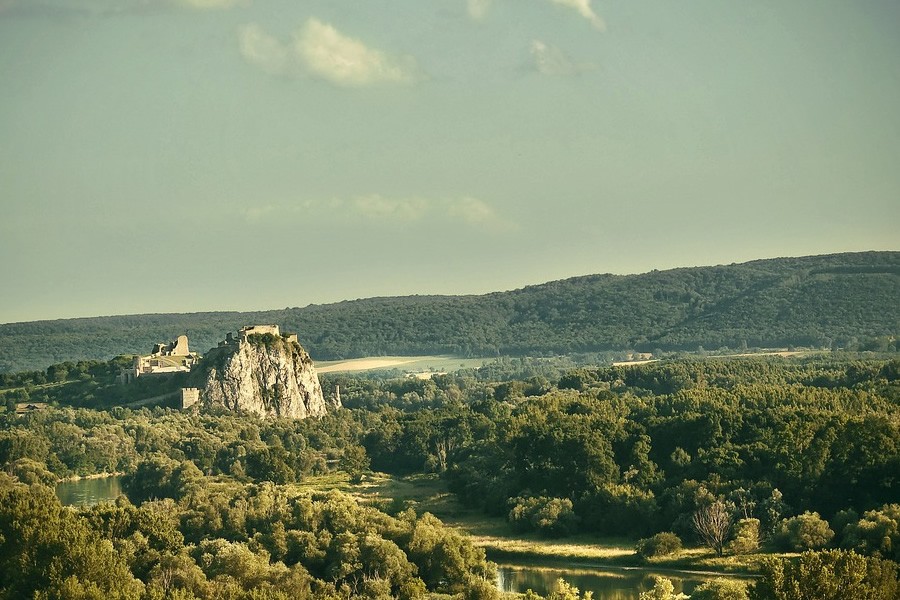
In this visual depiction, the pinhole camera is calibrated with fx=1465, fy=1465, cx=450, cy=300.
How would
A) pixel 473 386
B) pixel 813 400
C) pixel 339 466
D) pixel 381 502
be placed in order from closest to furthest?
pixel 381 502
pixel 813 400
pixel 339 466
pixel 473 386

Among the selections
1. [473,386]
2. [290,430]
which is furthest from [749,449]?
[473,386]

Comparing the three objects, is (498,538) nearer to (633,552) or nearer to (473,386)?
(633,552)

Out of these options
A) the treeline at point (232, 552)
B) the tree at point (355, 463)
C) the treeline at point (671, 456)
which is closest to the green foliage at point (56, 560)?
the treeline at point (232, 552)

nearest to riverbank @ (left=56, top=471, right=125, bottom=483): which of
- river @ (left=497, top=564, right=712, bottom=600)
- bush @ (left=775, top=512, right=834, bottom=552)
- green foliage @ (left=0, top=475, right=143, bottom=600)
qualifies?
green foliage @ (left=0, top=475, right=143, bottom=600)

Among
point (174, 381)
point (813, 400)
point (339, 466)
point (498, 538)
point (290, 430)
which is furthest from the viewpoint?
point (174, 381)

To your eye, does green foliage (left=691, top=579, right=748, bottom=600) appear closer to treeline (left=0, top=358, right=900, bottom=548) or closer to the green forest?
the green forest

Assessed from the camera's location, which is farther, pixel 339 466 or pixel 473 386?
pixel 473 386

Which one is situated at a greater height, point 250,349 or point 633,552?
point 250,349
